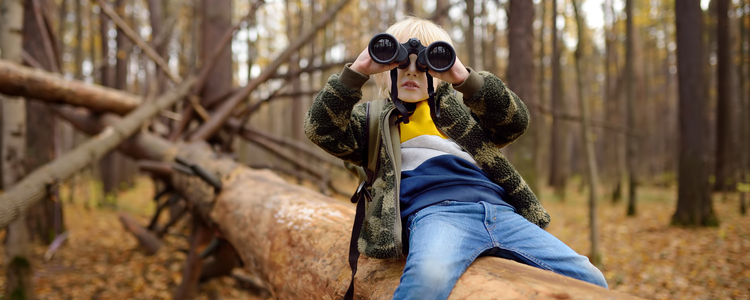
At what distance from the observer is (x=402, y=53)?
59.4 inches

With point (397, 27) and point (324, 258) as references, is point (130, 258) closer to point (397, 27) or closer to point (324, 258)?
point (324, 258)

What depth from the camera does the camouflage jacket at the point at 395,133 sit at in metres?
1.55

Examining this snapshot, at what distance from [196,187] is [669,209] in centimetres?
1028

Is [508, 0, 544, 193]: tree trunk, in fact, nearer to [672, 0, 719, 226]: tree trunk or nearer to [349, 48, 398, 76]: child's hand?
[672, 0, 719, 226]: tree trunk

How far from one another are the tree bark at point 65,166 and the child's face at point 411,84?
2.71 meters

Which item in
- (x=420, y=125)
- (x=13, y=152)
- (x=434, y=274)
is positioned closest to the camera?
(x=434, y=274)

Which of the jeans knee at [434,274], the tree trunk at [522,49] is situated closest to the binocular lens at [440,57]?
the jeans knee at [434,274]

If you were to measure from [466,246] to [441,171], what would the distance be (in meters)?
0.38

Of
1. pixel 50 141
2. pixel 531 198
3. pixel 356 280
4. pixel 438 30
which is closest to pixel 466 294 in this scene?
pixel 356 280

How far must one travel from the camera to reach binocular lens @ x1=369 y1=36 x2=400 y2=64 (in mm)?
1460

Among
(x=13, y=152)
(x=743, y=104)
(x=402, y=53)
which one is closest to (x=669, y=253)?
(x=402, y=53)

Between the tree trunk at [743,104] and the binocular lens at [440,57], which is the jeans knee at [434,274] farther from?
the tree trunk at [743,104]

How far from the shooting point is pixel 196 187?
145 inches

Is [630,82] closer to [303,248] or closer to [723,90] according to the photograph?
[723,90]
